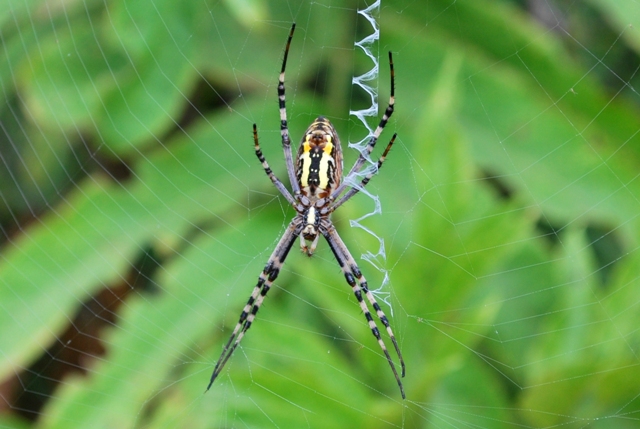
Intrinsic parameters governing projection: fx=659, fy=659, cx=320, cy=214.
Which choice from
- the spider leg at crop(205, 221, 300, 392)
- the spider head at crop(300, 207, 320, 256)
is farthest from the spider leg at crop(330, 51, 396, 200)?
the spider leg at crop(205, 221, 300, 392)

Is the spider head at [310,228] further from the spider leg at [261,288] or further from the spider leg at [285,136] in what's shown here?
the spider leg at [285,136]

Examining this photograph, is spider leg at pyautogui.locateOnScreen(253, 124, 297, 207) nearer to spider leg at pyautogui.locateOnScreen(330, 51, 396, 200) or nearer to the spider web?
the spider web

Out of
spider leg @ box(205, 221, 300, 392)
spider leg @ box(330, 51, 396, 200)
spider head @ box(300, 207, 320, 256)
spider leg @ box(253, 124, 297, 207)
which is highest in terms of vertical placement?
spider leg @ box(330, 51, 396, 200)

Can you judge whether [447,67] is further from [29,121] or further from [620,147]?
[29,121]

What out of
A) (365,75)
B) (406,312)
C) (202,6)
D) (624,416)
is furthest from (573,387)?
(202,6)

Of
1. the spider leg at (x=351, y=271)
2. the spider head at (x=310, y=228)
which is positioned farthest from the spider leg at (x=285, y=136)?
the spider leg at (x=351, y=271)

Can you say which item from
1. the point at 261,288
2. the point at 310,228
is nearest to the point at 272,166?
the point at 310,228
